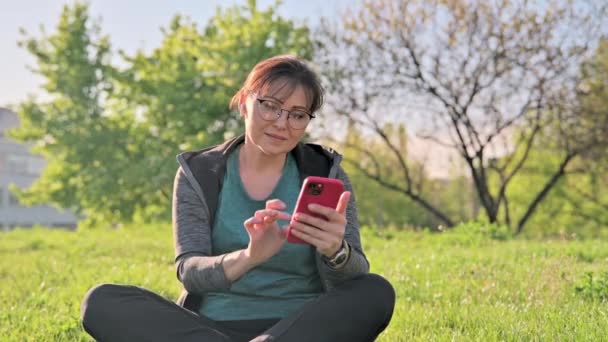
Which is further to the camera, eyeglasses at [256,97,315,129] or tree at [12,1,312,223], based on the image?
tree at [12,1,312,223]

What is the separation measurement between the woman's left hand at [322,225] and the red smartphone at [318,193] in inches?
1.0

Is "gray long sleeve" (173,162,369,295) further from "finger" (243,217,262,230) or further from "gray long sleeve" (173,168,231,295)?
"finger" (243,217,262,230)

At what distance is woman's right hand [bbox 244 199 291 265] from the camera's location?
2.46 m

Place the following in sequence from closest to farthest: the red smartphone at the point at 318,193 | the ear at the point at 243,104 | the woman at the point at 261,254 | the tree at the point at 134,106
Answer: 1. the red smartphone at the point at 318,193
2. the woman at the point at 261,254
3. the ear at the point at 243,104
4. the tree at the point at 134,106

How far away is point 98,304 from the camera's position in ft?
9.47

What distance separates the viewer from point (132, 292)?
2.91m

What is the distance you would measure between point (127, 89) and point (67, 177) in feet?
15.5

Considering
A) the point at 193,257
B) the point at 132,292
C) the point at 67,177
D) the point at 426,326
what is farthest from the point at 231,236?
the point at 67,177

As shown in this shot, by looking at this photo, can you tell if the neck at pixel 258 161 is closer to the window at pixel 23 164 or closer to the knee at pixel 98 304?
the knee at pixel 98 304

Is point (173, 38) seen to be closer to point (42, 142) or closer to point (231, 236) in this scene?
point (42, 142)

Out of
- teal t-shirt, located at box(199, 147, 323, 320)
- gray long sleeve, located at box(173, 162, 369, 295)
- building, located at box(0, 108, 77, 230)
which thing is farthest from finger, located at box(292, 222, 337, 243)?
building, located at box(0, 108, 77, 230)

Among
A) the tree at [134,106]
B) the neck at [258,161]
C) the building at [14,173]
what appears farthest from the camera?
the building at [14,173]

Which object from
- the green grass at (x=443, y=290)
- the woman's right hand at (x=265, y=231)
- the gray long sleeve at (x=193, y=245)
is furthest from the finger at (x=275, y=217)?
the green grass at (x=443, y=290)

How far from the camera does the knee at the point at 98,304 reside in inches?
113
